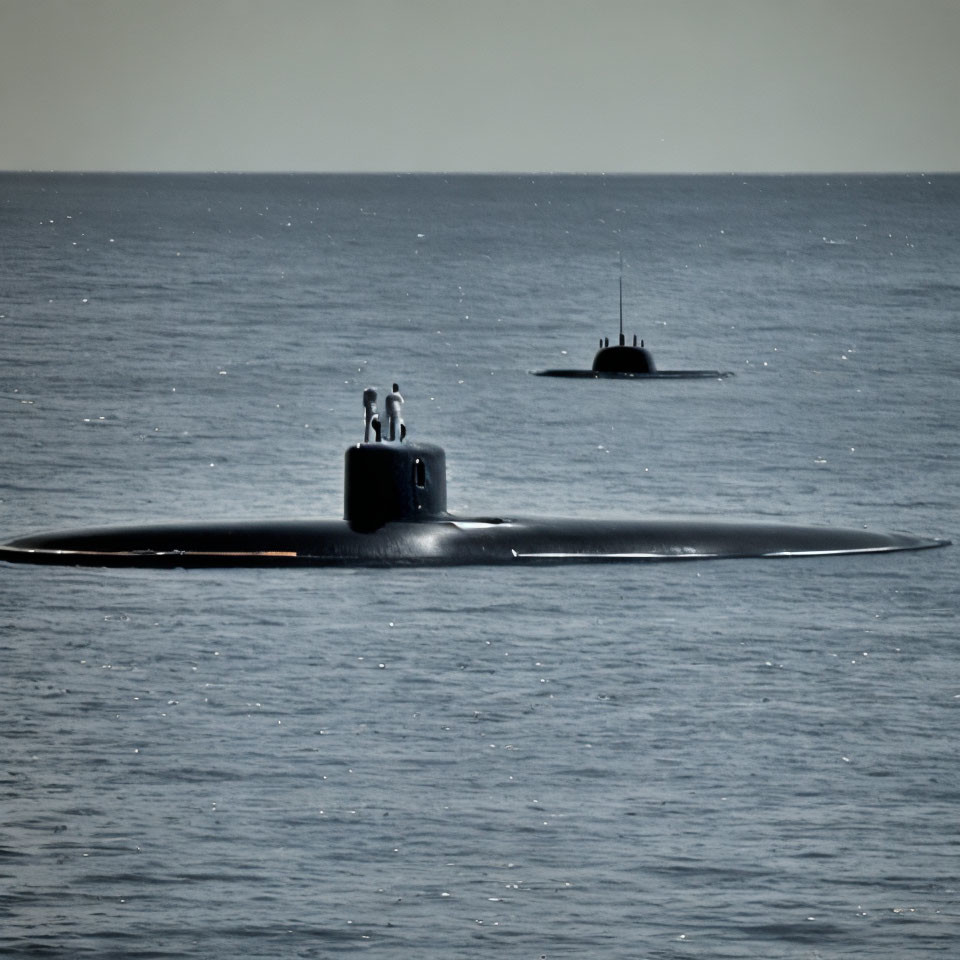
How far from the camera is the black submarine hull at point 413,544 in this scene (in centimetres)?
6062

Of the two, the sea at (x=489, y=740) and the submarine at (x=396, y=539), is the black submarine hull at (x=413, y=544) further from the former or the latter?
the sea at (x=489, y=740)

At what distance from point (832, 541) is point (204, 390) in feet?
444

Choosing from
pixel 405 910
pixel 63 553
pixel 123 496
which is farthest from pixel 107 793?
pixel 63 553

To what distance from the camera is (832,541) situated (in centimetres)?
6681

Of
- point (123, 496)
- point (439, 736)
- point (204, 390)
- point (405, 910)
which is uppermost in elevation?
point (204, 390)

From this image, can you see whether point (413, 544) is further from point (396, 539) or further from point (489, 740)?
point (489, 740)

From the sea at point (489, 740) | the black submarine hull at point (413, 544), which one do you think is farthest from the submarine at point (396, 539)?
the sea at point (489, 740)

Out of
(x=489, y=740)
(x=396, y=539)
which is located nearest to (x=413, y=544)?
(x=396, y=539)

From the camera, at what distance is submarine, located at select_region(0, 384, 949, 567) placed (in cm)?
6072

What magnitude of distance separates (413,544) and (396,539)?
2.62 feet

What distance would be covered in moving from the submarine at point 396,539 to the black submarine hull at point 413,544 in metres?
0.03

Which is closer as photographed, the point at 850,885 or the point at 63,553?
the point at 63,553

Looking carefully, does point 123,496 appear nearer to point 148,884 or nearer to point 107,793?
point 107,793

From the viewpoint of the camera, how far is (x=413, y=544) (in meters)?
60.8
